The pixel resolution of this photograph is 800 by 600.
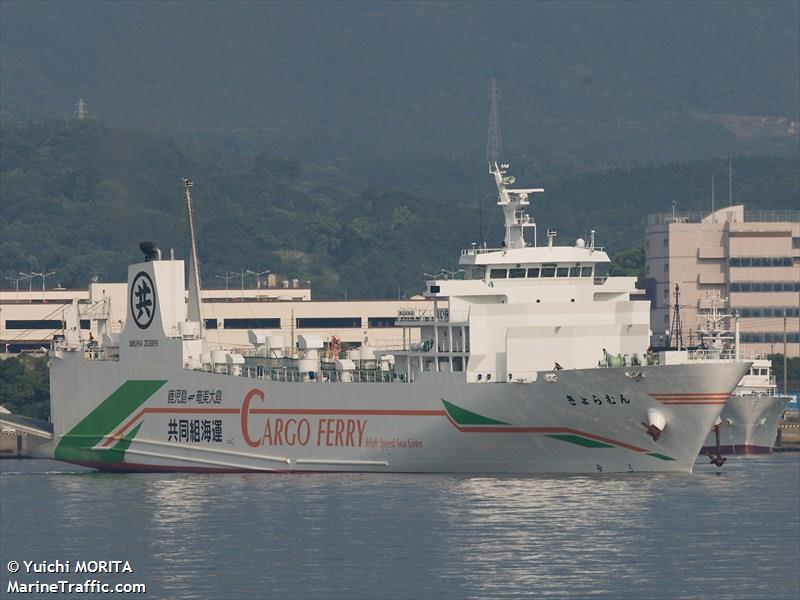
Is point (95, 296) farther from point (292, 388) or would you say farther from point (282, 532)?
point (282, 532)

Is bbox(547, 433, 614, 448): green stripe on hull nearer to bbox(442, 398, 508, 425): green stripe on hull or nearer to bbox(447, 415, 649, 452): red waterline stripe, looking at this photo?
bbox(447, 415, 649, 452): red waterline stripe

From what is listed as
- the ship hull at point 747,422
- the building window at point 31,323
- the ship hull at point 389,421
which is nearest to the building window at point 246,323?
the building window at point 31,323

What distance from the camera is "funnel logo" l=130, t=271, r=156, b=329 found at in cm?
7644

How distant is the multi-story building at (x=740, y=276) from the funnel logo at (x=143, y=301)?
60670 millimetres

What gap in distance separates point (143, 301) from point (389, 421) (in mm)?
13135

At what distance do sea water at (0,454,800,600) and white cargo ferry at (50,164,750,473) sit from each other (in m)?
1.30

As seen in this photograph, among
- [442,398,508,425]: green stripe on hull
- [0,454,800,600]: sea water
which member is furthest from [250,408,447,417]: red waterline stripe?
[0,454,800,600]: sea water

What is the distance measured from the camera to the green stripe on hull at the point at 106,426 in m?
76.6

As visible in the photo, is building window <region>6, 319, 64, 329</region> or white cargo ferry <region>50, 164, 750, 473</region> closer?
white cargo ferry <region>50, 164, 750, 473</region>

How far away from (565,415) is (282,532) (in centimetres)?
1391

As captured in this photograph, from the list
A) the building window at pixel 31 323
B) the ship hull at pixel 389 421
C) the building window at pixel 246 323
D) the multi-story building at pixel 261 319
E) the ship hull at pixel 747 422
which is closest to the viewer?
the ship hull at pixel 389 421

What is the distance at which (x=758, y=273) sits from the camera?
134 metres

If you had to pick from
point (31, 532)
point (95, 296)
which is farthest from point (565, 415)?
point (95, 296)

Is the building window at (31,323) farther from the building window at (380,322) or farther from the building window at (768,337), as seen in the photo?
the building window at (768,337)
